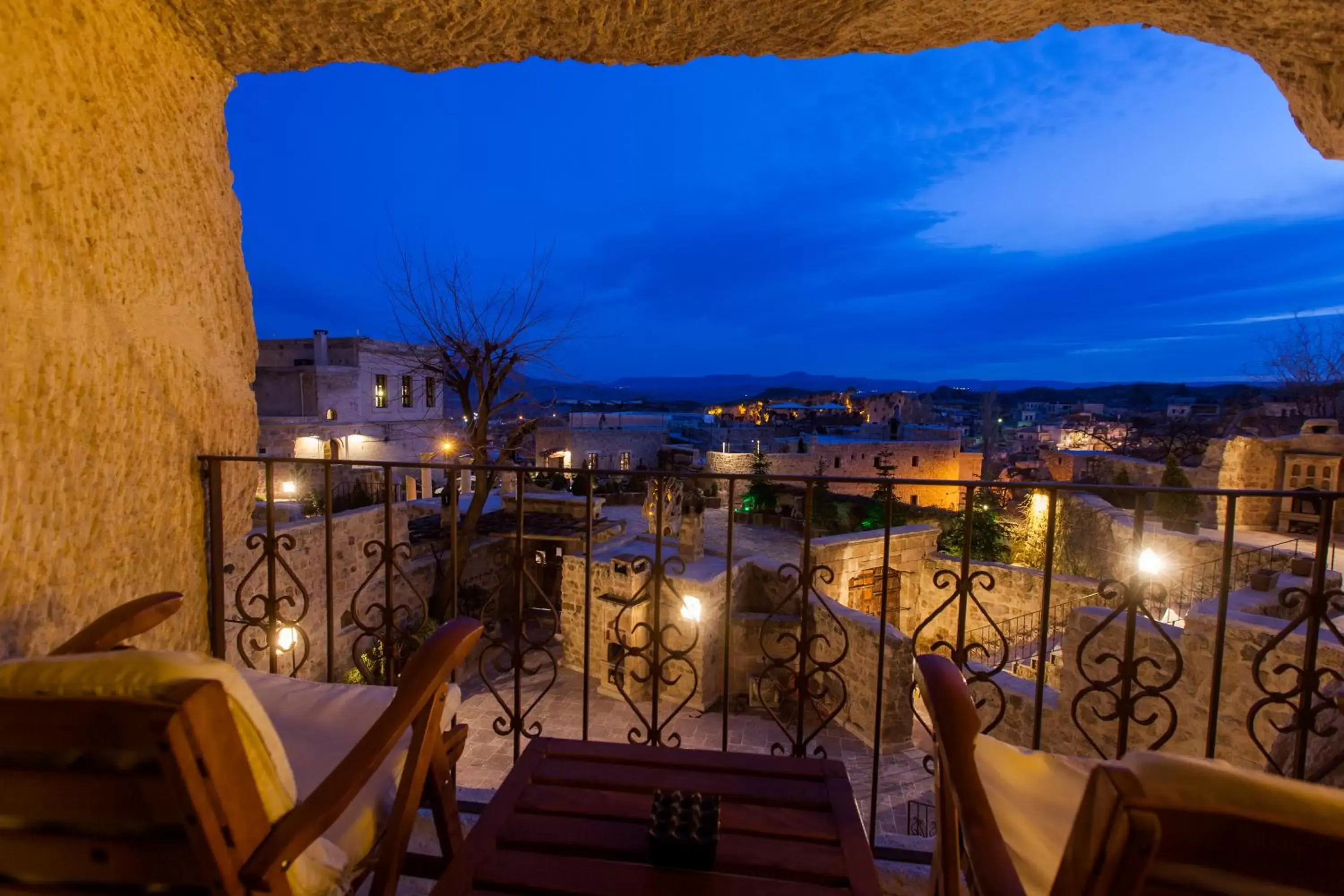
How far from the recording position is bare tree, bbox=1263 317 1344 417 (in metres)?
16.7

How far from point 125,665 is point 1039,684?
93.3 inches

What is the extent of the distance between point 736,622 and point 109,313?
29.6ft

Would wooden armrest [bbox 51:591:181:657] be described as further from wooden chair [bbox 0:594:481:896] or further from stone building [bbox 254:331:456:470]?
stone building [bbox 254:331:456:470]

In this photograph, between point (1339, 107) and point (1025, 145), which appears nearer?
point (1339, 107)

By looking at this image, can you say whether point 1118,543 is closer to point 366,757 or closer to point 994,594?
point 994,594

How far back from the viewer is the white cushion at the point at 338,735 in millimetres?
1394

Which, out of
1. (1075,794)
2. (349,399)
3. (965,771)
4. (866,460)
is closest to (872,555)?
(866,460)

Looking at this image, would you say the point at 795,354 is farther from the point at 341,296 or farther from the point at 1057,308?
the point at 341,296

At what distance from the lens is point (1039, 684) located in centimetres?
205

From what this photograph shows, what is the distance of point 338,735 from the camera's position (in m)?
1.62

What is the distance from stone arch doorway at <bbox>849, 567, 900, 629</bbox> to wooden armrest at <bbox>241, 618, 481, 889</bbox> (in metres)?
10.6

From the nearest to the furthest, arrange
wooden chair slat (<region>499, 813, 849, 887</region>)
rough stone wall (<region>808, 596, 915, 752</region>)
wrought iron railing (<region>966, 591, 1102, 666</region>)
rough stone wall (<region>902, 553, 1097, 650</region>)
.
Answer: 1. wooden chair slat (<region>499, 813, 849, 887</region>)
2. rough stone wall (<region>808, 596, 915, 752</region>)
3. wrought iron railing (<region>966, 591, 1102, 666</region>)
4. rough stone wall (<region>902, 553, 1097, 650</region>)

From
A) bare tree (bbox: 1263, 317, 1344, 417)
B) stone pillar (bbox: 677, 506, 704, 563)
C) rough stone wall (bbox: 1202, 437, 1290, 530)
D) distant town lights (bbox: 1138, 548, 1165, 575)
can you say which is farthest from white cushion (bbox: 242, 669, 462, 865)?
bare tree (bbox: 1263, 317, 1344, 417)

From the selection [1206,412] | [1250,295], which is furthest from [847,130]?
[1250,295]
